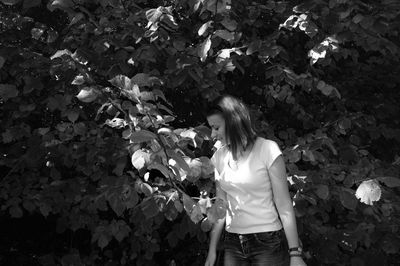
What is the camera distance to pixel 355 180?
3.35 meters

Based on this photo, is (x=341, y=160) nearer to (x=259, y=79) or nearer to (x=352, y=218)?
(x=352, y=218)

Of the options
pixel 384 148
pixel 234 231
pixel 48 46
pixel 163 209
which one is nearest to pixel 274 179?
pixel 234 231

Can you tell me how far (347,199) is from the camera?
10.3 feet

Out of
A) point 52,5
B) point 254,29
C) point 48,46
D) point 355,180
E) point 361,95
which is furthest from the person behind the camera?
point 361,95

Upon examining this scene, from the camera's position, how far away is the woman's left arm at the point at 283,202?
7.91ft

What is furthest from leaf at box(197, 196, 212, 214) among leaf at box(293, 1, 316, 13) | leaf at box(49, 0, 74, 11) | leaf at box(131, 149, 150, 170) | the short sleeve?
leaf at box(293, 1, 316, 13)

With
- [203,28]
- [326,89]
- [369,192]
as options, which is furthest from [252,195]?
[326,89]

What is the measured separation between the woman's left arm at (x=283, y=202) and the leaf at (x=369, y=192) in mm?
587

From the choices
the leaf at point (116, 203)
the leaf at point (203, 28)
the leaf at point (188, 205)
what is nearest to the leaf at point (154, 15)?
the leaf at point (203, 28)

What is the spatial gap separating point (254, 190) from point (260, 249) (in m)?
0.27

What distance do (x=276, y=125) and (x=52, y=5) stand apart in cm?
212

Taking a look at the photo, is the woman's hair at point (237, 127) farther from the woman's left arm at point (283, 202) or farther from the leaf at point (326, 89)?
the leaf at point (326, 89)

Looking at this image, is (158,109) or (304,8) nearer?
(158,109)

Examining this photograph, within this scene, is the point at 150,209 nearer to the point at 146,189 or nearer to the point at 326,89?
the point at 146,189
